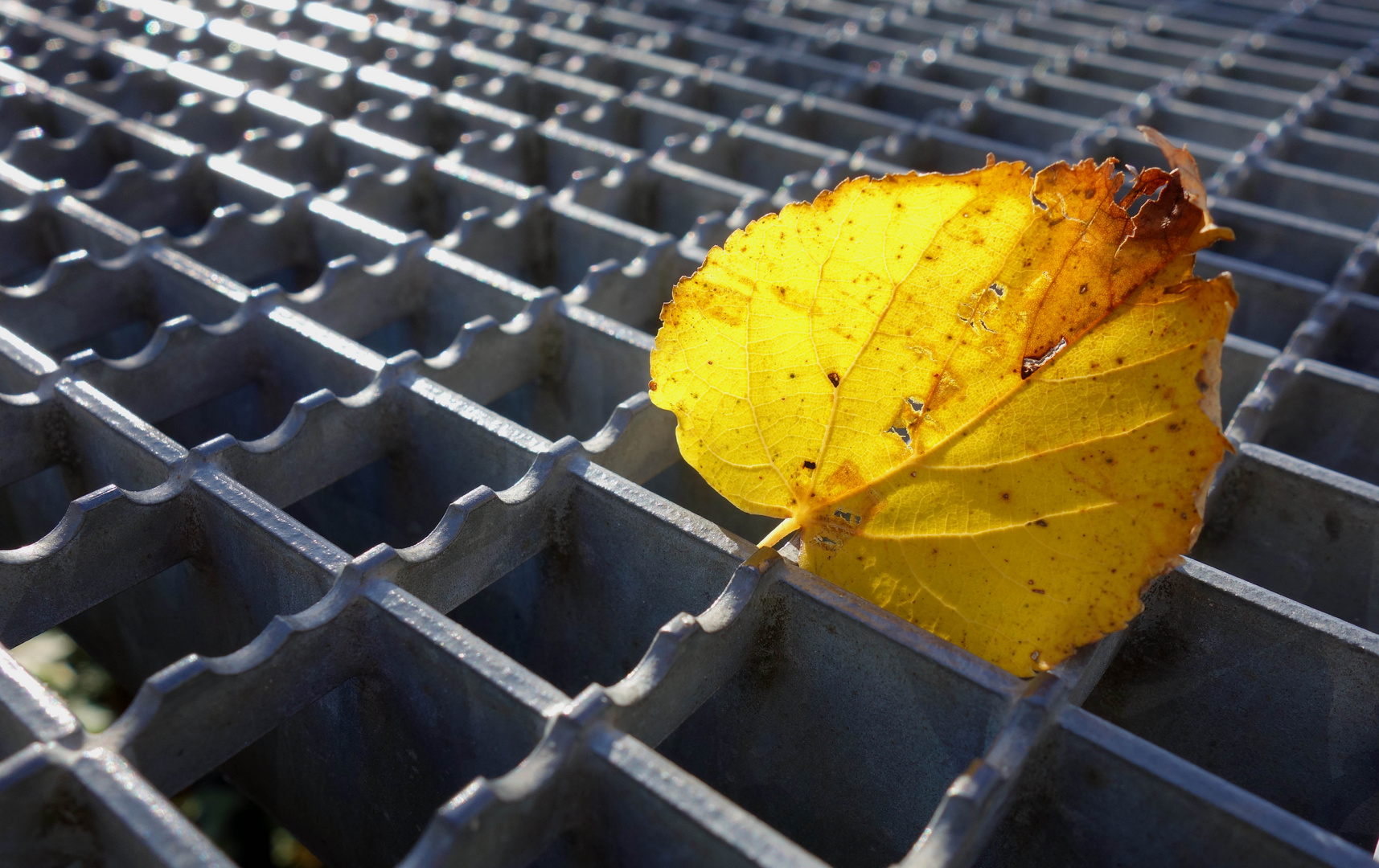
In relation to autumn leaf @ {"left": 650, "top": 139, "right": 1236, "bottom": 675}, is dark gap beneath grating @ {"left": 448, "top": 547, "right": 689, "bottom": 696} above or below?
below

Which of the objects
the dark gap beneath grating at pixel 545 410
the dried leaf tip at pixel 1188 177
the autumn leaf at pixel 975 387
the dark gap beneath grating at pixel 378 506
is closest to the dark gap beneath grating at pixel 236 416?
the dark gap beneath grating at pixel 378 506

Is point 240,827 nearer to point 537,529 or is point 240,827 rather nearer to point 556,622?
point 556,622

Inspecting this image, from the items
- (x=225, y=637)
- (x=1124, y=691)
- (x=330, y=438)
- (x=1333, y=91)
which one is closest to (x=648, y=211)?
(x=330, y=438)

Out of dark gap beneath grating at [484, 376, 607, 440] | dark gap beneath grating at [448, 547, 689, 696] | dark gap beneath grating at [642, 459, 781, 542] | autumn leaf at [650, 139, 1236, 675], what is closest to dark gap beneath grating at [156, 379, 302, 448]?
dark gap beneath grating at [484, 376, 607, 440]

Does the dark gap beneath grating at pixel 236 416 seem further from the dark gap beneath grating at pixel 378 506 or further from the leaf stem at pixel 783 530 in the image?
the leaf stem at pixel 783 530

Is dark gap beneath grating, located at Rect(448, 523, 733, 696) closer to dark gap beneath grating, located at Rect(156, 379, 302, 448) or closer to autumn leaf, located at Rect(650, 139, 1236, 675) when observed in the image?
autumn leaf, located at Rect(650, 139, 1236, 675)

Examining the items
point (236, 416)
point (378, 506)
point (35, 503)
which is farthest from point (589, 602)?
point (35, 503)

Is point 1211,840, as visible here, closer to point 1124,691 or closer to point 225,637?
point 1124,691
